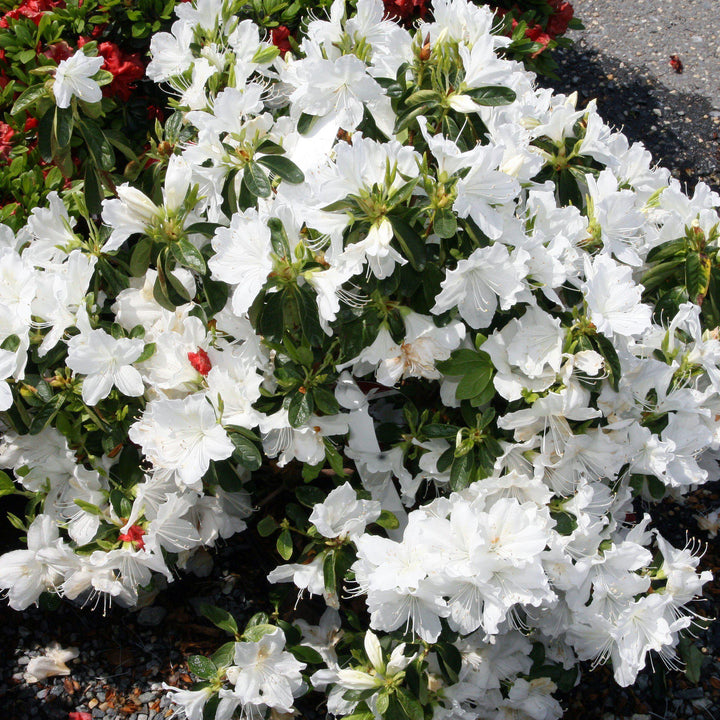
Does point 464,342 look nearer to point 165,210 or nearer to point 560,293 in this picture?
point 560,293

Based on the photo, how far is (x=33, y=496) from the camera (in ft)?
6.15

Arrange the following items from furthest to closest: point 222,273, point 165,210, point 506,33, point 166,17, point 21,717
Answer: point 506,33 → point 166,17 → point 21,717 → point 165,210 → point 222,273

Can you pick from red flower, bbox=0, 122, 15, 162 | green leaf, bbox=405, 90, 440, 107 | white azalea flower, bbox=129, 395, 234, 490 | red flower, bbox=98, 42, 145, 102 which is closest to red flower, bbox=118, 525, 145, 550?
white azalea flower, bbox=129, 395, 234, 490

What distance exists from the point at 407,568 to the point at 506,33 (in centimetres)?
212

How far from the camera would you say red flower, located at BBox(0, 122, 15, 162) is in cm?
228

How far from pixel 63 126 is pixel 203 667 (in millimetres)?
1185

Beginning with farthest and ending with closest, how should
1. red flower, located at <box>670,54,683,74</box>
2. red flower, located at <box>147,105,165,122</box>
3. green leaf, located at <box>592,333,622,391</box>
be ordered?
red flower, located at <box>670,54,683,74</box>
red flower, located at <box>147,105,165,122</box>
green leaf, located at <box>592,333,622,391</box>

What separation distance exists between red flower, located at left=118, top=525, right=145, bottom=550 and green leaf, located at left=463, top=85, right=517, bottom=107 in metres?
1.10

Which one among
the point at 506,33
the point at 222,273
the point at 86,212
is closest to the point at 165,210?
the point at 222,273

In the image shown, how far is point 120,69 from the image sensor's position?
2434mm

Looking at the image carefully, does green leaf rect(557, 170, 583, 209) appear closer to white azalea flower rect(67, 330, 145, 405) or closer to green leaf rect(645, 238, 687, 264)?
green leaf rect(645, 238, 687, 264)

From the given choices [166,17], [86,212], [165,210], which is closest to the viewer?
[165,210]

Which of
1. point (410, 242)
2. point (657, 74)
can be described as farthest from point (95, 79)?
point (657, 74)

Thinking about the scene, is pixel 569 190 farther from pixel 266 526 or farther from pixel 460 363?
pixel 266 526
